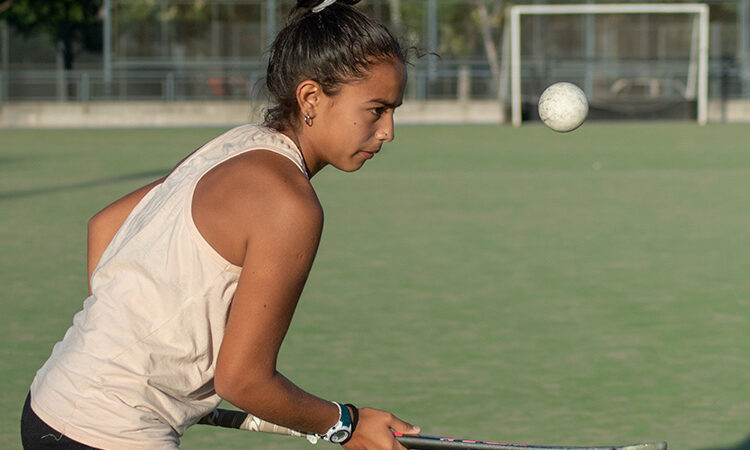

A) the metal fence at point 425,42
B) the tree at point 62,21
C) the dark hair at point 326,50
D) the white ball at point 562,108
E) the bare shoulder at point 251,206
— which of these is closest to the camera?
the bare shoulder at point 251,206

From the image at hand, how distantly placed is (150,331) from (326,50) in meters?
0.67

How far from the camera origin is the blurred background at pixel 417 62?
32000 millimetres

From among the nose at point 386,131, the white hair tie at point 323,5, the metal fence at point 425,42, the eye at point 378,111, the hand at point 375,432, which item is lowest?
the hand at point 375,432

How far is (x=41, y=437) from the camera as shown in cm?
265

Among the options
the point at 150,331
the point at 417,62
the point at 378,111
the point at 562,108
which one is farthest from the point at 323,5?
the point at 417,62

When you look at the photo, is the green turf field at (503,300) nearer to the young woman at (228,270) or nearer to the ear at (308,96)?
the young woman at (228,270)

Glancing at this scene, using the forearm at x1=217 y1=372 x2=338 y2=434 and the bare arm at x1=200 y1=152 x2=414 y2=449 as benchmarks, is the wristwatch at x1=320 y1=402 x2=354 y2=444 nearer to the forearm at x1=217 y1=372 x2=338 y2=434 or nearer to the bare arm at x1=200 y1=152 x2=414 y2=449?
the forearm at x1=217 y1=372 x2=338 y2=434

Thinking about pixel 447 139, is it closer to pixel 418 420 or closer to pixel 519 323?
pixel 519 323

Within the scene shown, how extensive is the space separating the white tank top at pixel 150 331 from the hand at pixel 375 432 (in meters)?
0.36

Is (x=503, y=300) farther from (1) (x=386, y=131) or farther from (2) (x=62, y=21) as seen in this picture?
(2) (x=62, y=21)

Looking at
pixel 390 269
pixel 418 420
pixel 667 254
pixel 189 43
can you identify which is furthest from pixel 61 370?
pixel 189 43

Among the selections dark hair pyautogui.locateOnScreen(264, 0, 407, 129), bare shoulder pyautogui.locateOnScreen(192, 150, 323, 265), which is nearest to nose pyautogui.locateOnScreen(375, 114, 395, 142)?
dark hair pyautogui.locateOnScreen(264, 0, 407, 129)

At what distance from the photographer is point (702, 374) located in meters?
5.84

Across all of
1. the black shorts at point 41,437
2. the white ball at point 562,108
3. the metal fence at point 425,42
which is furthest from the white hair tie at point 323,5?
→ the metal fence at point 425,42
